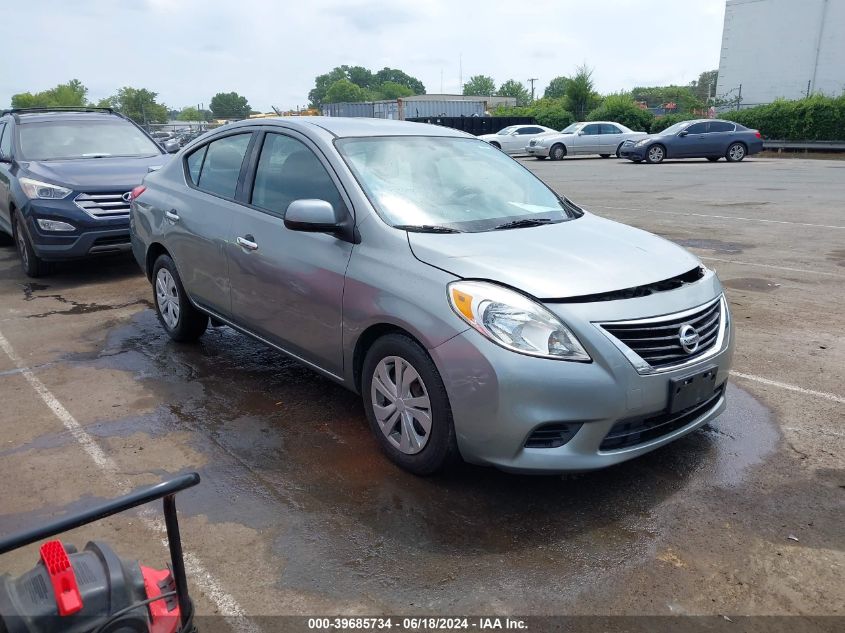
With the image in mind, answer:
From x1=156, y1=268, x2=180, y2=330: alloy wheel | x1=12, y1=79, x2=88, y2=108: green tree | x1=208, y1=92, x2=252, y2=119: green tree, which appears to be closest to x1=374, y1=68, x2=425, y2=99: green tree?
x1=208, y1=92, x2=252, y2=119: green tree

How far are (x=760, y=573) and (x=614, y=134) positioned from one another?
2830 centimetres

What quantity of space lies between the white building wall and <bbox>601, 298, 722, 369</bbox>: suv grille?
45.2 metres

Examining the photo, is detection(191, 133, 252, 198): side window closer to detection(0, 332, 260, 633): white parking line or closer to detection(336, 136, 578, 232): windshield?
detection(336, 136, 578, 232): windshield

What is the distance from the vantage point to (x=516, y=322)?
124 inches

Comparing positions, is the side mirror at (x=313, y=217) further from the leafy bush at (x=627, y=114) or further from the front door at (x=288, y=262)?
the leafy bush at (x=627, y=114)

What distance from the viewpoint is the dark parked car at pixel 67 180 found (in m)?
7.67

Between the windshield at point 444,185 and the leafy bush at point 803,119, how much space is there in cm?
2977

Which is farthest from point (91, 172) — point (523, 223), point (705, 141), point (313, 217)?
point (705, 141)

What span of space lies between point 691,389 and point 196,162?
392 centimetres

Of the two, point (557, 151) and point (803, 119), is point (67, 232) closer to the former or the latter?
point (557, 151)

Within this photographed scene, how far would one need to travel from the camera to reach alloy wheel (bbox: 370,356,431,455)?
3.39 m

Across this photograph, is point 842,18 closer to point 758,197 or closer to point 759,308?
point 758,197

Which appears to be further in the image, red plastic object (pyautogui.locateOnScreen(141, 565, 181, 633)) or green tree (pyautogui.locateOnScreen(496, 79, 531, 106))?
green tree (pyautogui.locateOnScreen(496, 79, 531, 106))

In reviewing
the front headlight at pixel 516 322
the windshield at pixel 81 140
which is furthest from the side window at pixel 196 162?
the windshield at pixel 81 140
